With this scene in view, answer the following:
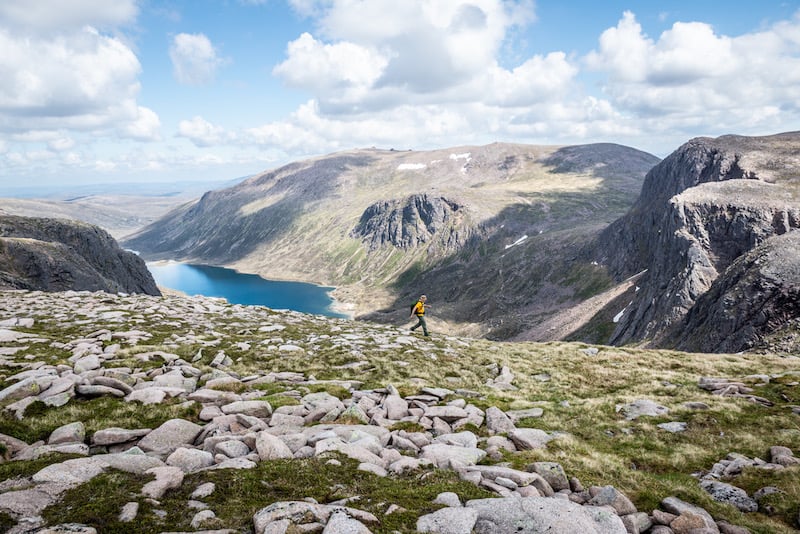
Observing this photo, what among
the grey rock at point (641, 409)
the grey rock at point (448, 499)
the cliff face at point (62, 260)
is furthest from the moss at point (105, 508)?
the cliff face at point (62, 260)

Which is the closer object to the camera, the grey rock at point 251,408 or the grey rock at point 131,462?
the grey rock at point 131,462

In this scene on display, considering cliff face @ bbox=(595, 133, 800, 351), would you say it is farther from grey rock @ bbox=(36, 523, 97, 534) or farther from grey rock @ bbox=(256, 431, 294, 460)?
grey rock @ bbox=(36, 523, 97, 534)

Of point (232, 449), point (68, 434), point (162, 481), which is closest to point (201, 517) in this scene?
point (162, 481)

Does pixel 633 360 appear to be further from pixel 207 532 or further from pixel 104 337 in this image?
pixel 104 337

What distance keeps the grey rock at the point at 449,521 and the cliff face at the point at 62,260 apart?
69364 millimetres

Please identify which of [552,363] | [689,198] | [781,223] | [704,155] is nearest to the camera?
[552,363]

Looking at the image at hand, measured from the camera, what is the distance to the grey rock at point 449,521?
8977mm

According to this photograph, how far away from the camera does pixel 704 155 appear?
470ft

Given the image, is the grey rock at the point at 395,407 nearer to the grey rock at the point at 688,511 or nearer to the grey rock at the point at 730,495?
the grey rock at the point at 688,511

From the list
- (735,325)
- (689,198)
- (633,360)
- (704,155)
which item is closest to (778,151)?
(704,155)

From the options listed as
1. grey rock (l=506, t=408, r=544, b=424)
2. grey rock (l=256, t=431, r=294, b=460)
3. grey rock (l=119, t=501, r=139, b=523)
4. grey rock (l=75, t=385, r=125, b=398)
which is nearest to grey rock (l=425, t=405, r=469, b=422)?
grey rock (l=506, t=408, r=544, b=424)

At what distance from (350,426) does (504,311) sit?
163m

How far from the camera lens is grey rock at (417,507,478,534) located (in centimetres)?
898

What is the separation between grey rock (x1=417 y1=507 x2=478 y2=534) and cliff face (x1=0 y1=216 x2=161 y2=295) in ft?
228
